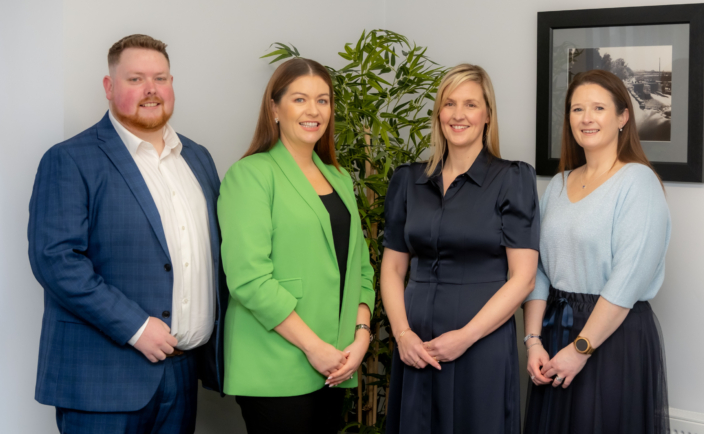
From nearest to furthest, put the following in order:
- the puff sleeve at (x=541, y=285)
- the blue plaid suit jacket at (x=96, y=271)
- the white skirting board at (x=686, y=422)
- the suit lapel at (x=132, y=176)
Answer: the blue plaid suit jacket at (x=96, y=271)
the suit lapel at (x=132, y=176)
the puff sleeve at (x=541, y=285)
the white skirting board at (x=686, y=422)

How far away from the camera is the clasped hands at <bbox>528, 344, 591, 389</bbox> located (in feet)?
6.09

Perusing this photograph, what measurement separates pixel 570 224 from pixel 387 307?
667mm

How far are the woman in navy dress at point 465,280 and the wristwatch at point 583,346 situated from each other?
194 millimetres

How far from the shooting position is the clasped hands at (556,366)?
1856mm

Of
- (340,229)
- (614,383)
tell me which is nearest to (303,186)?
(340,229)

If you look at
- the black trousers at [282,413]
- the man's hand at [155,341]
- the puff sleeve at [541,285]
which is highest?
the puff sleeve at [541,285]

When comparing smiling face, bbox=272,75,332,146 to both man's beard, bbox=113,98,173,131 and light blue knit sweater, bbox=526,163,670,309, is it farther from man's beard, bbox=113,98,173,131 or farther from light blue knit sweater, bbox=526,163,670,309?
light blue knit sweater, bbox=526,163,670,309

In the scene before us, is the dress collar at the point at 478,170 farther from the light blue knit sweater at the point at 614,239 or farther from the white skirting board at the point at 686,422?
the white skirting board at the point at 686,422

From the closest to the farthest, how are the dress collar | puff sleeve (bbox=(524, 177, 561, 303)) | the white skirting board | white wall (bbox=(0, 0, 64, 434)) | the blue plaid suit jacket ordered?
the blue plaid suit jacket < white wall (bbox=(0, 0, 64, 434)) < the dress collar < puff sleeve (bbox=(524, 177, 561, 303)) < the white skirting board

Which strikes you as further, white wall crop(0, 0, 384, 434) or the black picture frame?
the black picture frame

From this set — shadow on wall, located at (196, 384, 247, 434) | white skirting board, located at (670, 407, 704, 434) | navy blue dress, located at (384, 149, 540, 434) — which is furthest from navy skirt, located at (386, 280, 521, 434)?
white skirting board, located at (670, 407, 704, 434)

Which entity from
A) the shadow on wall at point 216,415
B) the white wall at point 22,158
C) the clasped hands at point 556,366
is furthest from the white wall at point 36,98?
the clasped hands at point 556,366

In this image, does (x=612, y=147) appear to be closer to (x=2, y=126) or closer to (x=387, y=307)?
(x=387, y=307)

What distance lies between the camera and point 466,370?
1.87 m
